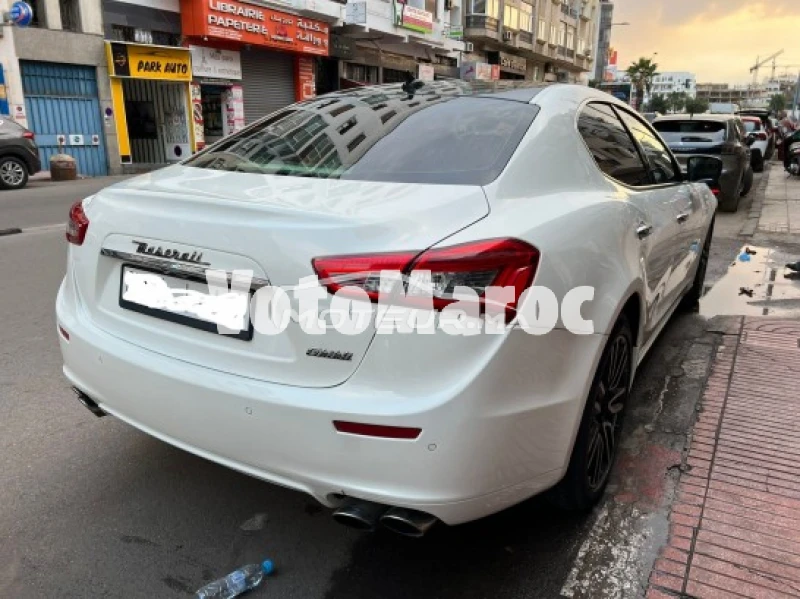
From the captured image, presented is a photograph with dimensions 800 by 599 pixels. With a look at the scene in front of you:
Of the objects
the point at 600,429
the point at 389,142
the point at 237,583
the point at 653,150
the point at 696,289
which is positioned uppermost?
the point at 389,142

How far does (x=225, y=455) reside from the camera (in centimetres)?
213

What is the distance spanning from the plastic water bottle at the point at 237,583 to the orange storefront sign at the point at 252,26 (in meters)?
19.3

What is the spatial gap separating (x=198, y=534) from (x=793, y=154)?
54.4 feet

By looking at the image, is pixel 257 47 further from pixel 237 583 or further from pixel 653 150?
pixel 237 583

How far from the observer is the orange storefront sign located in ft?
62.1

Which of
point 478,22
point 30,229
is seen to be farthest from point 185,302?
point 478,22

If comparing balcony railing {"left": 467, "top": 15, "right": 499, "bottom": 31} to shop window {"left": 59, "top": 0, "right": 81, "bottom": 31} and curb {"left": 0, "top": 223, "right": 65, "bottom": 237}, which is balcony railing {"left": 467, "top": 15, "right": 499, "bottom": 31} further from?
curb {"left": 0, "top": 223, "right": 65, "bottom": 237}

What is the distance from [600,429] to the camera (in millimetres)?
2639

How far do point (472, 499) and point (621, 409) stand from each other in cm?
126

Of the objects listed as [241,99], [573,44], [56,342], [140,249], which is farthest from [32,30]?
[573,44]

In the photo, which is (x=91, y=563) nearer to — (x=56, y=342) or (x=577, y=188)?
(x=577, y=188)

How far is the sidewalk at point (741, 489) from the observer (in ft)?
7.54

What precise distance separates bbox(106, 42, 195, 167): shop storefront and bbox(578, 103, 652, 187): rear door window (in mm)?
17400

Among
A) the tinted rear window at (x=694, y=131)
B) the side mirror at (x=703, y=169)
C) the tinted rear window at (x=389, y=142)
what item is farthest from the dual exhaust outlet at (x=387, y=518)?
the tinted rear window at (x=694, y=131)
